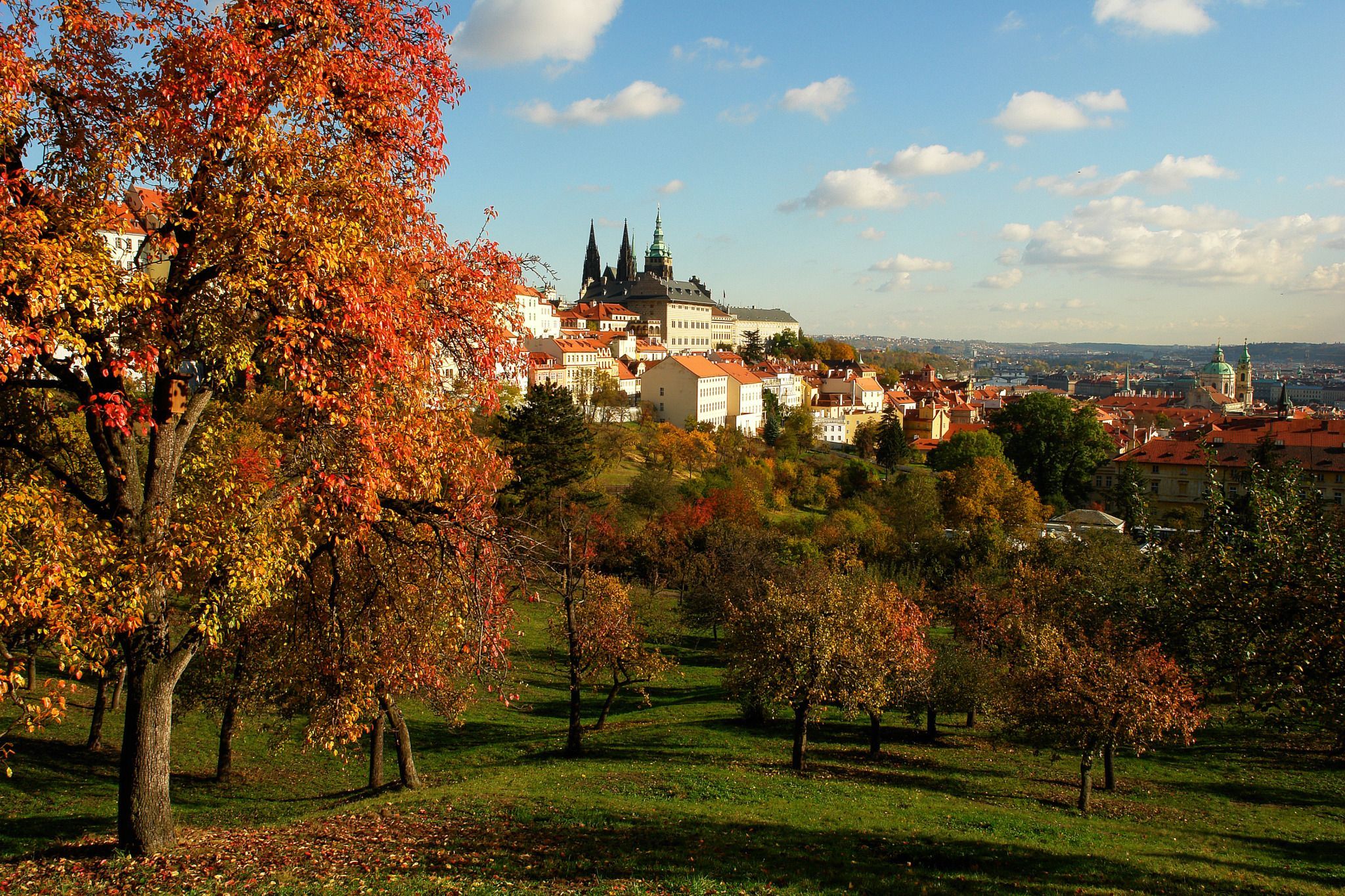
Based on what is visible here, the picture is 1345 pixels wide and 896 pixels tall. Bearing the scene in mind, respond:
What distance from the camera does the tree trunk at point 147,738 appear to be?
820 cm

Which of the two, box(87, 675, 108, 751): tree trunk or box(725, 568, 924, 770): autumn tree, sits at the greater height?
box(725, 568, 924, 770): autumn tree

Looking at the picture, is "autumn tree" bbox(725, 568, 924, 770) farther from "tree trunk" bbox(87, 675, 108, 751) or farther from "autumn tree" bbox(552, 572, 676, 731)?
"tree trunk" bbox(87, 675, 108, 751)

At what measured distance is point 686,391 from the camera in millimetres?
101375

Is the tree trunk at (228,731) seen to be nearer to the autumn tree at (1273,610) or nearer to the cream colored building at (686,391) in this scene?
the autumn tree at (1273,610)

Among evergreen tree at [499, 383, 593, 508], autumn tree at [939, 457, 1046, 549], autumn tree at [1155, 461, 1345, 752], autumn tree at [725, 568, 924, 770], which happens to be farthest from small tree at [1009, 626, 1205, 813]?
autumn tree at [939, 457, 1046, 549]

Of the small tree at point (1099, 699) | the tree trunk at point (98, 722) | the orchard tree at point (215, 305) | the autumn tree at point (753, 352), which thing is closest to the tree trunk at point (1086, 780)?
the small tree at point (1099, 699)

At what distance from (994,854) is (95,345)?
1436 cm

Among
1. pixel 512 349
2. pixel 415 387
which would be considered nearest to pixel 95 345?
pixel 415 387

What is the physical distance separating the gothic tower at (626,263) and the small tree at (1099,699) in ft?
580

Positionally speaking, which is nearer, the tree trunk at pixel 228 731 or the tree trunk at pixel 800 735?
the tree trunk at pixel 228 731

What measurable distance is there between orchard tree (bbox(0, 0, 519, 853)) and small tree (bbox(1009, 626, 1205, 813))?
1698 cm

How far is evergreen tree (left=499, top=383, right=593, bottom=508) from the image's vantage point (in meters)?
43.8

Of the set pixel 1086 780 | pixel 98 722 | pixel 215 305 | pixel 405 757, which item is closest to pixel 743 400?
pixel 1086 780

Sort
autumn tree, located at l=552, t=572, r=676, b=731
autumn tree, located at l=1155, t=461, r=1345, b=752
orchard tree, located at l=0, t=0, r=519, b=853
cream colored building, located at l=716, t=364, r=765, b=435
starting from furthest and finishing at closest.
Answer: cream colored building, located at l=716, t=364, r=765, b=435
autumn tree, located at l=552, t=572, r=676, b=731
autumn tree, located at l=1155, t=461, r=1345, b=752
orchard tree, located at l=0, t=0, r=519, b=853
